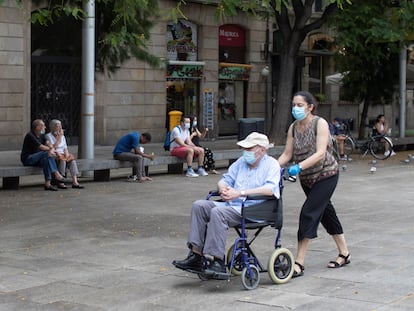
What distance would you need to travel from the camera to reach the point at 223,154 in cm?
2008

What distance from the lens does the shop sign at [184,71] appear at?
1170 inches

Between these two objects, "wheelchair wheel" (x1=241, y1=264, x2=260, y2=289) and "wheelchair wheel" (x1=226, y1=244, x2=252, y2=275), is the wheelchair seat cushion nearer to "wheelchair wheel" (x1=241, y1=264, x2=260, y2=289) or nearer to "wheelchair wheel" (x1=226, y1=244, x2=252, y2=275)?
"wheelchair wheel" (x1=226, y1=244, x2=252, y2=275)

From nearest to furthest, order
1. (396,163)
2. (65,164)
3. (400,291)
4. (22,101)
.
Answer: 1. (400,291)
2. (65,164)
3. (396,163)
4. (22,101)

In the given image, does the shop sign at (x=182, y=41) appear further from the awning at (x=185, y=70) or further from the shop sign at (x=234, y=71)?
the shop sign at (x=234, y=71)

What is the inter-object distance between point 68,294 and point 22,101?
17.6 m

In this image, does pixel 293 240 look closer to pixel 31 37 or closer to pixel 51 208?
pixel 51 208

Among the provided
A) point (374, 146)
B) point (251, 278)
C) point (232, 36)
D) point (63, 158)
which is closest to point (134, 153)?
point (63, 158)

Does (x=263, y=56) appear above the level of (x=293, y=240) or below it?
above

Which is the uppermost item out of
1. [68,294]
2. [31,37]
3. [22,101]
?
[31,37]

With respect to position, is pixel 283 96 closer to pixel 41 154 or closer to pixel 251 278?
pixel 41 154

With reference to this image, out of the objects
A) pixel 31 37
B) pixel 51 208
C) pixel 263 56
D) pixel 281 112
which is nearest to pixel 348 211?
pixel 51 208

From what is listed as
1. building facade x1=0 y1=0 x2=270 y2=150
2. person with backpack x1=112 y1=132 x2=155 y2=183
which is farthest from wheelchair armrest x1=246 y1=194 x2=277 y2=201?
building facade x1=0 y1=0 x2=270 y2=150

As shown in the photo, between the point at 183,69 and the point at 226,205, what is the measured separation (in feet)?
73.5

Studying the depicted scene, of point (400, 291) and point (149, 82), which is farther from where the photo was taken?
point (149, 82)
